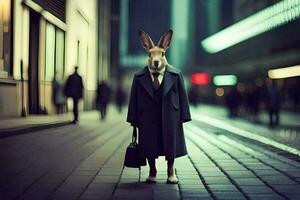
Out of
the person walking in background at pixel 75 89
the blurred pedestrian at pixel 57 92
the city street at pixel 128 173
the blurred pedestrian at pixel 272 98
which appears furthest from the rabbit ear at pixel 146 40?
the blurred pedestrian at pixel 57 92

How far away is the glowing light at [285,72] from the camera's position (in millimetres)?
39106

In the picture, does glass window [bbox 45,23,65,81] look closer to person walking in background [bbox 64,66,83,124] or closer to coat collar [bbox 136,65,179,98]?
person walking in background [bbox 64,66,83,124]

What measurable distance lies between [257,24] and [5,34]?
126 ft

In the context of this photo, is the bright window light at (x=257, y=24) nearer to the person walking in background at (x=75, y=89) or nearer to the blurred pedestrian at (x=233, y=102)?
the blurred pedestrian at (x=233, y=102)

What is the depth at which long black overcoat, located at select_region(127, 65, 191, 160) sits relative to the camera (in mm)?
6273

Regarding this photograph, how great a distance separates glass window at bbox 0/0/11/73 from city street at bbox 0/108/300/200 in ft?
18.3

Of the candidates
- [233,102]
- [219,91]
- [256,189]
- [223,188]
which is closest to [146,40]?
[223,188]

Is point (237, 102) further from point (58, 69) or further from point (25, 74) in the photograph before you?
point (25, 74)

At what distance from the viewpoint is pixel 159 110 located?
21.0ft

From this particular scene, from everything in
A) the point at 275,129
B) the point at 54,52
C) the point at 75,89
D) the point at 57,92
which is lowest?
the point at 275,129

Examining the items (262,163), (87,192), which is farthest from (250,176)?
(87,192)

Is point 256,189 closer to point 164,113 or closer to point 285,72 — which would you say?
point 164,113

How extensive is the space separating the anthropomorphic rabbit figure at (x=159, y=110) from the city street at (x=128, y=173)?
40 cm

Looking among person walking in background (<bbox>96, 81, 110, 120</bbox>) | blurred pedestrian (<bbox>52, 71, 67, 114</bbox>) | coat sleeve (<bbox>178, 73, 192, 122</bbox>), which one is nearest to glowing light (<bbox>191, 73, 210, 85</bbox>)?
person walking in background (<bbox>96, 81, 110, 120</bbox>)
